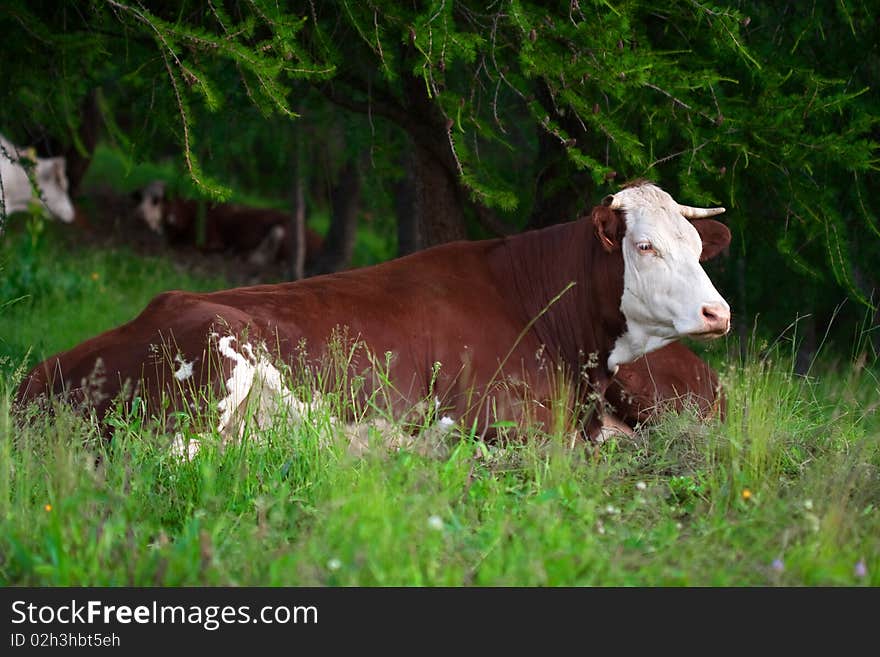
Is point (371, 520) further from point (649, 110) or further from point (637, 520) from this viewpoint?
point (649, 110)

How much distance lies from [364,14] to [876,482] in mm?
3646

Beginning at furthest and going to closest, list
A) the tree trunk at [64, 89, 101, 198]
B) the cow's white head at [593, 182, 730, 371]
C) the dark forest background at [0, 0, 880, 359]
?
the tree trunk at [64, 89, 101, 198]
the dark forest background at [0, 0, 880, 359]
the cow's white head at [593, 182, 730, 371]

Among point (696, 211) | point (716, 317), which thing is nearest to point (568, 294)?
point (696, 211)

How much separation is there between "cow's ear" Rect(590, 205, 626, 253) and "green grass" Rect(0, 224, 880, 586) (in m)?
1.03

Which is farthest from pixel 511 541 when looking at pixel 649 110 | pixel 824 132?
pixel 824 132

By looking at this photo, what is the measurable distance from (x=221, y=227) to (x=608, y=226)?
1080 centimetres

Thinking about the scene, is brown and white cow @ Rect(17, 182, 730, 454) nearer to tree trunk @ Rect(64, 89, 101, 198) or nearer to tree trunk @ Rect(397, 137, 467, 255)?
tree trunk @ Rect(397, 137, 467, 255)

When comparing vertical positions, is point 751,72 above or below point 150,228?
above

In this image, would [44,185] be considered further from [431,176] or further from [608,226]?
[608,226]

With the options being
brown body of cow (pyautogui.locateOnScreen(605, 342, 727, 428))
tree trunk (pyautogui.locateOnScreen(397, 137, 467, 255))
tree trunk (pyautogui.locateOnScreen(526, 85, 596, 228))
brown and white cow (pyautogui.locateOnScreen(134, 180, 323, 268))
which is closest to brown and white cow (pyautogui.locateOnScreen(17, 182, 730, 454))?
brown body of cow (pyautogui.locateOnScreen(605, 342, 727, 428))

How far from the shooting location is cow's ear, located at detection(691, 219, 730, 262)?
6.64 m

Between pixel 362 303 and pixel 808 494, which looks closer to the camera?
pixel 808 494

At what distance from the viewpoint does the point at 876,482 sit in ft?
16.3

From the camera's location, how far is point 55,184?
14.1m
